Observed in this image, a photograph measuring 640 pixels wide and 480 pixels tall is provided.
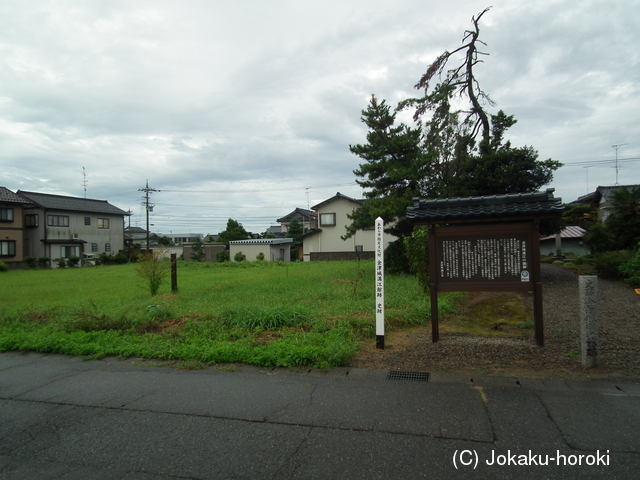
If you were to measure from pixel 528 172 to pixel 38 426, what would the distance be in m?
14.3

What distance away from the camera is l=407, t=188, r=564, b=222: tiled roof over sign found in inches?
203

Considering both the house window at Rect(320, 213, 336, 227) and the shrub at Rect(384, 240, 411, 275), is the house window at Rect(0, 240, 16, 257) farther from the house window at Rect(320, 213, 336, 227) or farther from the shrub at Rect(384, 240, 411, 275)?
the shrub at Rect(384, 240, 411, 275)

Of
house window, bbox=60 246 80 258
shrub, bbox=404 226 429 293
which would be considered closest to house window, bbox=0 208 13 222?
house window, bbox=60 246 80 258

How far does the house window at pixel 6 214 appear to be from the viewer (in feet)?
106

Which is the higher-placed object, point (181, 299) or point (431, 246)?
point (431, 246)

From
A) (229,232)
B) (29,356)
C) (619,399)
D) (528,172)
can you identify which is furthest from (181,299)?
(229,232)

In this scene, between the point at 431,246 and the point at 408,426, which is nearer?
the point at 408,426

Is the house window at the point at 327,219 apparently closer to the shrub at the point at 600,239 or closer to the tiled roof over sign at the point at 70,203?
the tiled roof over sign at the point at 70,203

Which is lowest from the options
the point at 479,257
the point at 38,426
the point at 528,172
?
the point at 38,426

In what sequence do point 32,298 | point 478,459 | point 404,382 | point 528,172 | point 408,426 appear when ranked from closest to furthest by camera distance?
point 478,459, point 408,426, point 404,382, point 32,298, point 528,172

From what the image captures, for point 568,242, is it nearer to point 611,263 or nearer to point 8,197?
point 611,263

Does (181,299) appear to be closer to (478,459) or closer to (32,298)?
(32,298)

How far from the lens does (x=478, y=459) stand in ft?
9.41

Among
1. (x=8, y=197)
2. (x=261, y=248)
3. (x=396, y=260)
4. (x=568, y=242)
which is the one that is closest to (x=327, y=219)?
(x=261, y=248)
